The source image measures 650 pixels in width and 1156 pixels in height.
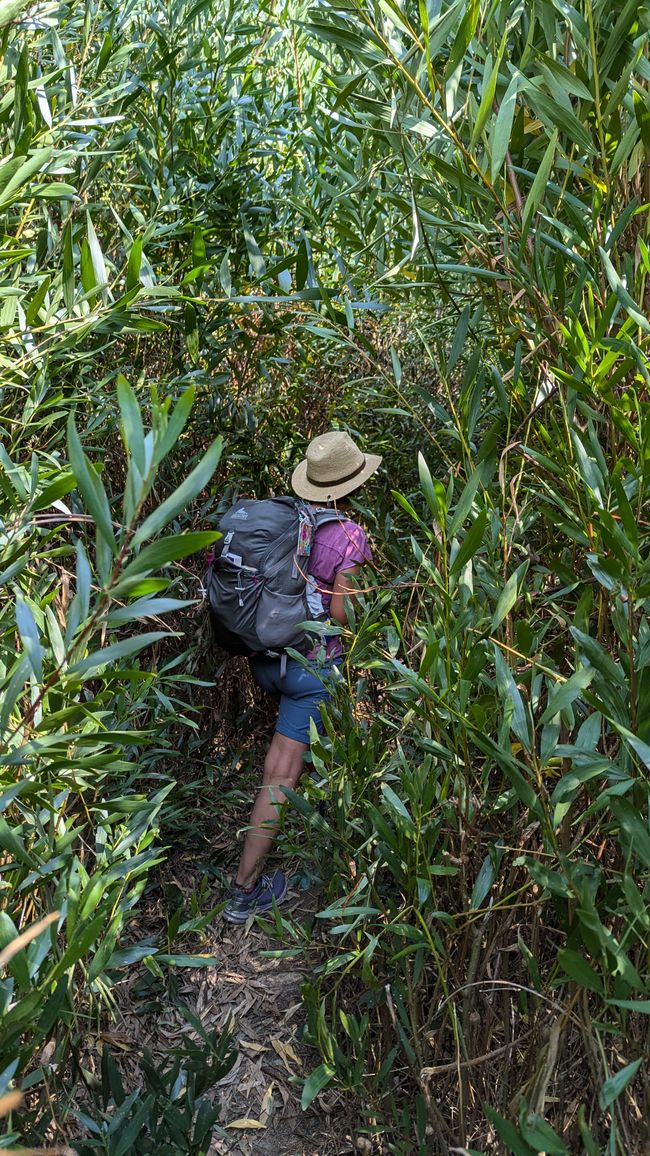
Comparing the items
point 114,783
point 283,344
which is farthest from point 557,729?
point 283,344

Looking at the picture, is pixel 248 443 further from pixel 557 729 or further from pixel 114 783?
pixel 557 729

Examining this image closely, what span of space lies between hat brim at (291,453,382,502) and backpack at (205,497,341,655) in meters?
0.09

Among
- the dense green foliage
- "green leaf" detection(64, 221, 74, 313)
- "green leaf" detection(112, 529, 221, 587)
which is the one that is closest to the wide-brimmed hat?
the dense green foliage

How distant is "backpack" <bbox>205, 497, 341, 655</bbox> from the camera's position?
277 centimetres

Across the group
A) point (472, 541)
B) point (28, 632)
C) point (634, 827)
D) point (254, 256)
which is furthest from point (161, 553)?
point (254, 256)

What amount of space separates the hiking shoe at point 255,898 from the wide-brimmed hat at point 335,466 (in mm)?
1244

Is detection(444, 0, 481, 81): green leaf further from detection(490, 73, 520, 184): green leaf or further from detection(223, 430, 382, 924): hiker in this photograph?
detection(223, 430, 382, 924): hiker

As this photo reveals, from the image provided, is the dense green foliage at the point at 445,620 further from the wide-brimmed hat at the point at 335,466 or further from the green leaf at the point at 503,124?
the wide-brimmed hat at the point at 335,466

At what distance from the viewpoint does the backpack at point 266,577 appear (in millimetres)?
2768

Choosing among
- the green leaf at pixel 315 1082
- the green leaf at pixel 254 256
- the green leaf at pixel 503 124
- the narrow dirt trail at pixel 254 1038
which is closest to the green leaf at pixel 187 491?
the green leaf at pixel 503 124

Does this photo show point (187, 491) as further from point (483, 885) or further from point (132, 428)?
point (483, 885)

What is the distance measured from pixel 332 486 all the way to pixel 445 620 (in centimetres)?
168

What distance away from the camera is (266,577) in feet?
9.15

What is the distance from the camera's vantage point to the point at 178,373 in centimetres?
284
